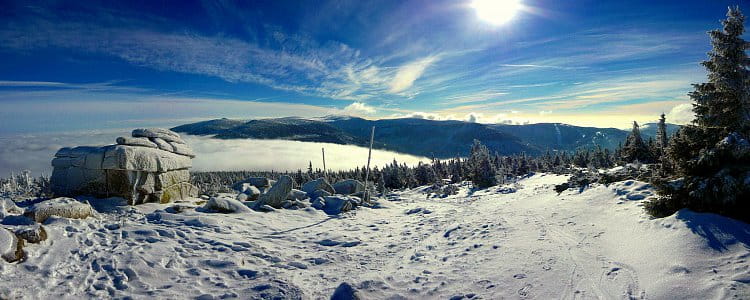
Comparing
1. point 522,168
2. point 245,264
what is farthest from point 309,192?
point 522,168

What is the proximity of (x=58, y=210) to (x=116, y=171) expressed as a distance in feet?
16.9

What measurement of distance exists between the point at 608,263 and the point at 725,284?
91.2 inches

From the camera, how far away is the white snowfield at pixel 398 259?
6.95 m

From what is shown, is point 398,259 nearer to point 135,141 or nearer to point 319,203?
point 319,203

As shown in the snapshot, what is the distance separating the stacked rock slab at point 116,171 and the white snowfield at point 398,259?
3.88 ft

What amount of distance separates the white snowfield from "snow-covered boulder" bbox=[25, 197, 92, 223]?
0.43 m

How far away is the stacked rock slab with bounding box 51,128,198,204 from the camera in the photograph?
14.8 meters

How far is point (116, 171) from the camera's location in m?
15.0

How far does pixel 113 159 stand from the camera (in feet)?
48.4

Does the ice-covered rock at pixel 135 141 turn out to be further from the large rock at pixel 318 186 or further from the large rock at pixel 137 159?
the large rock at pixel 318 186

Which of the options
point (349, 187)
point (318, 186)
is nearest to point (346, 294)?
point (318, 186)

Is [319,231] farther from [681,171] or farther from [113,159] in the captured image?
[681,171]

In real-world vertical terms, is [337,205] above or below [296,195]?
below

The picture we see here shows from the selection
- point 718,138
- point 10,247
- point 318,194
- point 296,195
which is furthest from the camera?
point 318,194
